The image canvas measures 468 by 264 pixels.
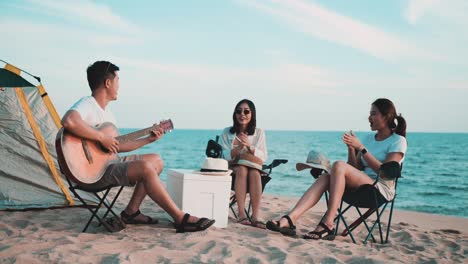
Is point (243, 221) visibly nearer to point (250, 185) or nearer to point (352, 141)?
point (250, 185)

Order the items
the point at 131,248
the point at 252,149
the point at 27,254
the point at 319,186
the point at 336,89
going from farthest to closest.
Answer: the point at 336,89
the point at 252,149
the point at 319,186
the point at 131,248
the point at 27,254

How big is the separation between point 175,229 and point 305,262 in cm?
111

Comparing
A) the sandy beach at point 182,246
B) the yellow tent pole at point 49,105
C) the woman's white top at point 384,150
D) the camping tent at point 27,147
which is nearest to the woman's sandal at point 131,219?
the sandy beach at point 182,246

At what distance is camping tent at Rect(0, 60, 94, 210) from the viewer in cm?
426

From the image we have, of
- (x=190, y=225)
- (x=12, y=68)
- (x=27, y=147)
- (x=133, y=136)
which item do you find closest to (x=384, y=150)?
(x=190, y=225)

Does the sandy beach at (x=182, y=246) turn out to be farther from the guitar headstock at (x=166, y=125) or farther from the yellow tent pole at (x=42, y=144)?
the guitar headstock at (x=166, y=125)

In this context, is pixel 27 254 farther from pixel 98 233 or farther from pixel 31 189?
pixel 31 189

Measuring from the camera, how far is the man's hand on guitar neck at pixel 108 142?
→ 3138 millimetres

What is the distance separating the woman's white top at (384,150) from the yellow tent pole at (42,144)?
2.56m

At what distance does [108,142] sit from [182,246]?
0.82 metres

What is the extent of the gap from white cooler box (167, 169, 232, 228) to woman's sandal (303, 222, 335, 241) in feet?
2.07

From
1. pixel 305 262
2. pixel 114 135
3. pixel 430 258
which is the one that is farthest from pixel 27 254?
pixel 430 258

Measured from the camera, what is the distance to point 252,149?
393 centimetres

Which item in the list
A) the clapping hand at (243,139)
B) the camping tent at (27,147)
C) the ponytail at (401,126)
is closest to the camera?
the ponytail at (401,126)
